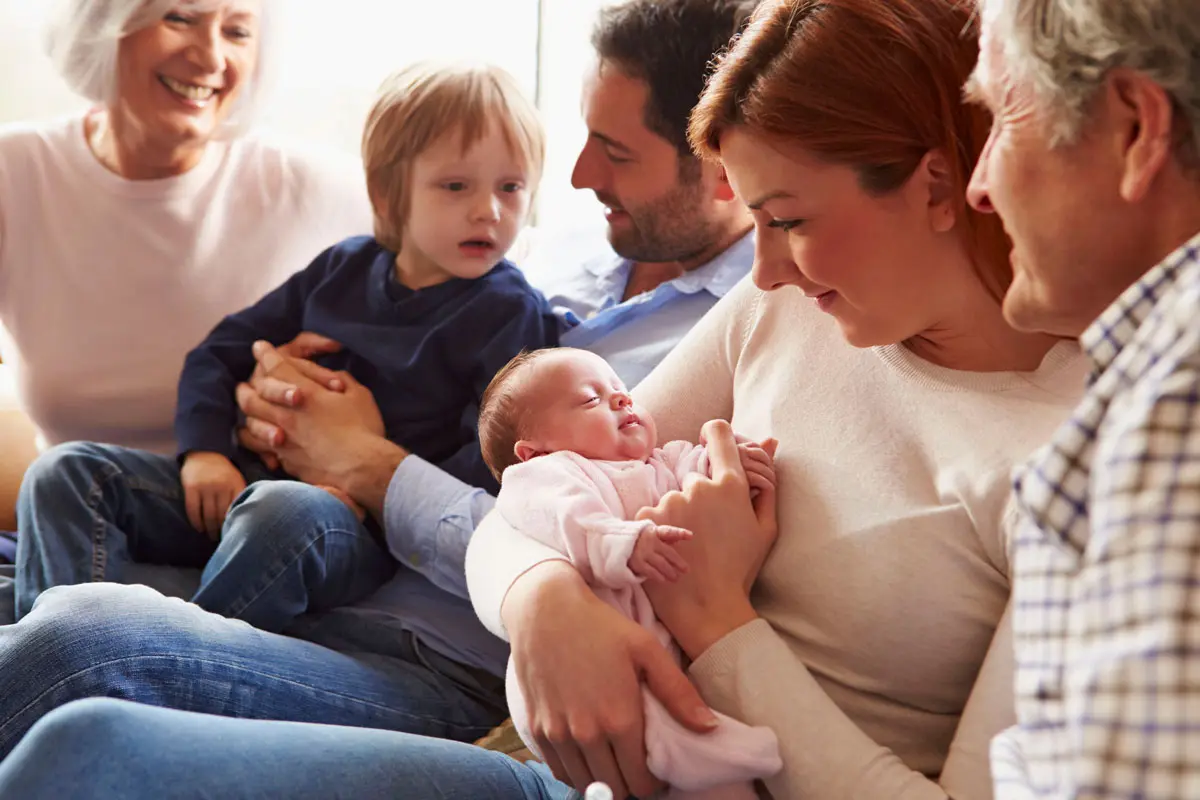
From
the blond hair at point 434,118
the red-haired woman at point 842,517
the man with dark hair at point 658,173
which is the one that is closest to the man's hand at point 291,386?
the blond hair at point 434,118

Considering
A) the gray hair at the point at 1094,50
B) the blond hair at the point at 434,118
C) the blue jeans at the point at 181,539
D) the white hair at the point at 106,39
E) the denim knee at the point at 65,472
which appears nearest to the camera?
the gray hair at the point at 1094,50

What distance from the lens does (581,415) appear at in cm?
138

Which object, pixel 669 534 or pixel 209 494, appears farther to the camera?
pixel 209 494

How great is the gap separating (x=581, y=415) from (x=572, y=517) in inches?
7.2

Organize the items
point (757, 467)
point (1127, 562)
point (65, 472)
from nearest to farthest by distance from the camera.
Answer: point (1127, 562)
point (757, 467)
point (65, 472)

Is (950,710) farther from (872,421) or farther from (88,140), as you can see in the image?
(88,140)

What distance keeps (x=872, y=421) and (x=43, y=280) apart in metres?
1.57

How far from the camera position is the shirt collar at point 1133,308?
2.35 ft

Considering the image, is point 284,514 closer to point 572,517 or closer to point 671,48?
point 572,517

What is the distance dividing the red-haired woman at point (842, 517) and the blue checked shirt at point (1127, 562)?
35 cm

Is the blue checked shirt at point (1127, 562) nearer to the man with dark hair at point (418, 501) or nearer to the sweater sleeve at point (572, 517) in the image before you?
the sweater sleeve at point (572, 517)

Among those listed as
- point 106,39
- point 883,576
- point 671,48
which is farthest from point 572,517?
point 106,39

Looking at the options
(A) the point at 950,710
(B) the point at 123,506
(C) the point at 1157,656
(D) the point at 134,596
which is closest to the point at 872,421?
(A) the point at 950,710

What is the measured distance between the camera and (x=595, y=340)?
6.27 ft
